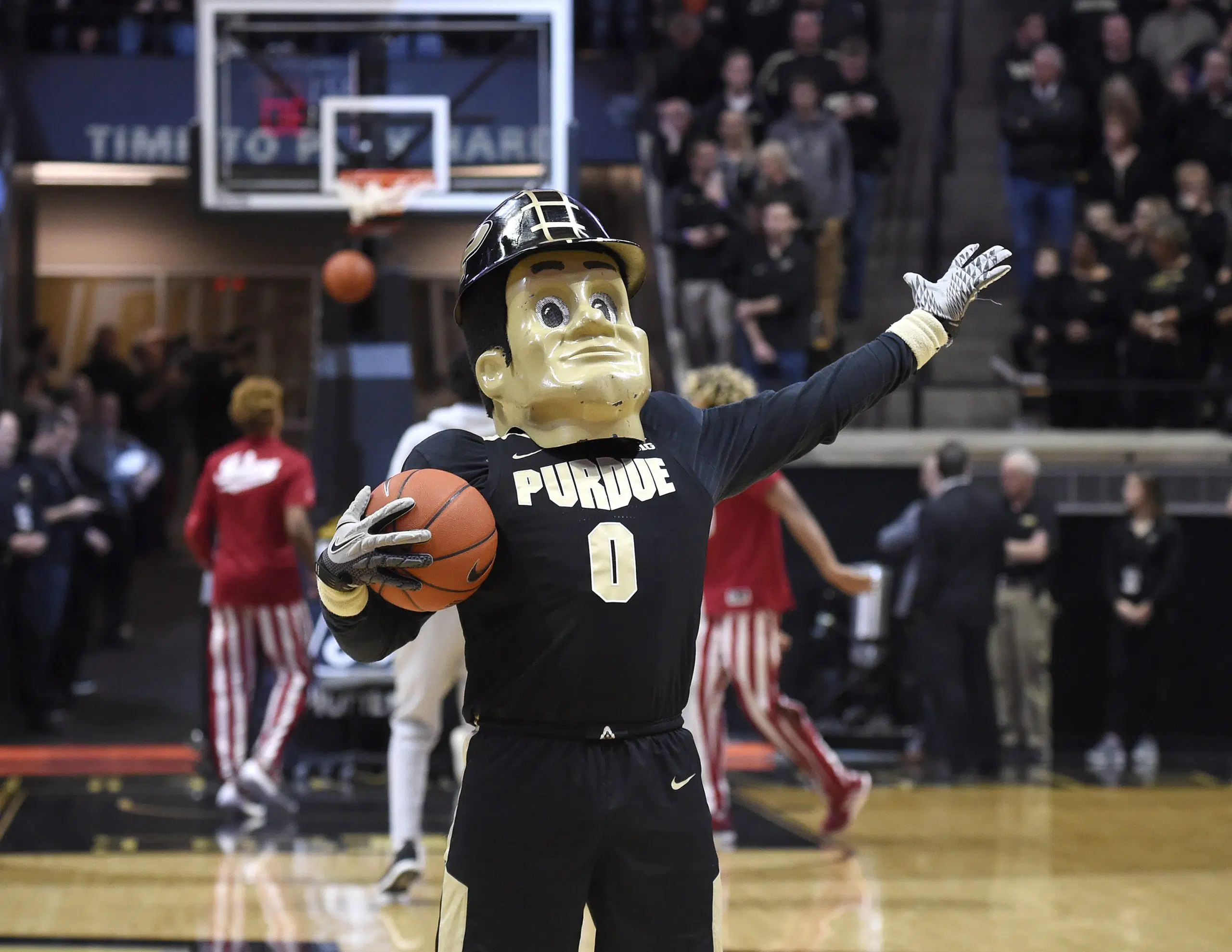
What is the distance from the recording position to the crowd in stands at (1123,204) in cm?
1206

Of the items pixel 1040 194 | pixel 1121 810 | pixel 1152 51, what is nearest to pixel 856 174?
pixel 1040 194

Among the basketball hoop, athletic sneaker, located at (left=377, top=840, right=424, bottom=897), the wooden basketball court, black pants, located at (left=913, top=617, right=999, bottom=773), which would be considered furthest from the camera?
the basketball hoop

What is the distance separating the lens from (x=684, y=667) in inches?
134

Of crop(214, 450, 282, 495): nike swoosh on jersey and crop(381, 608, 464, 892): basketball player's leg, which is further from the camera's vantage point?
crop(214, 450, 282, 495): nike swoosh on jersey

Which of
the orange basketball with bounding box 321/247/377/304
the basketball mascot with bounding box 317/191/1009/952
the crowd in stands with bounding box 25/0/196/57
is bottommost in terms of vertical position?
the basketball mascot with bounding box 317/191/1009/952

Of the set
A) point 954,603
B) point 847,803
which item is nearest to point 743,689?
point 847,803

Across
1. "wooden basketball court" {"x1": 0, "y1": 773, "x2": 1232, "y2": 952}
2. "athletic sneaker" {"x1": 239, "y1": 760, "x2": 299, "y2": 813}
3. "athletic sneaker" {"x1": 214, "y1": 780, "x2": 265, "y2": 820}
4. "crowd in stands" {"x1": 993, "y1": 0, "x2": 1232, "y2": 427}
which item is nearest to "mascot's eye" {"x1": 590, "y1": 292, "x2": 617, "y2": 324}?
"wooden basketball court" {"x1": 0, "y1": 773, "x2": 1232, "y2": 952}

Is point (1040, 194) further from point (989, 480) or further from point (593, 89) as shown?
point (593, 89)

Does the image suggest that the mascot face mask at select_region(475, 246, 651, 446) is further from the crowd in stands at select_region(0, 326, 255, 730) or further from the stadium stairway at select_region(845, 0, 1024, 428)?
the stadium stairway at select_region(845, 0, 1024, 428)

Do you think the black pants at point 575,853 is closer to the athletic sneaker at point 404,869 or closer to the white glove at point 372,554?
the white glove at point 372,554

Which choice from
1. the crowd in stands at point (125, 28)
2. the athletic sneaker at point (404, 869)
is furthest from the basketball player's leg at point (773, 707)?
the crowd in stands at point (125, 28)

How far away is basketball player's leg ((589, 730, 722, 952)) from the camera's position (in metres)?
3.23

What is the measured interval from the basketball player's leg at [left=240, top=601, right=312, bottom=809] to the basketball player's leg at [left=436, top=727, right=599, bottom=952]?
4.81 metres

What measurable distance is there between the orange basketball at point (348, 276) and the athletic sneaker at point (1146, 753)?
5361 mm
